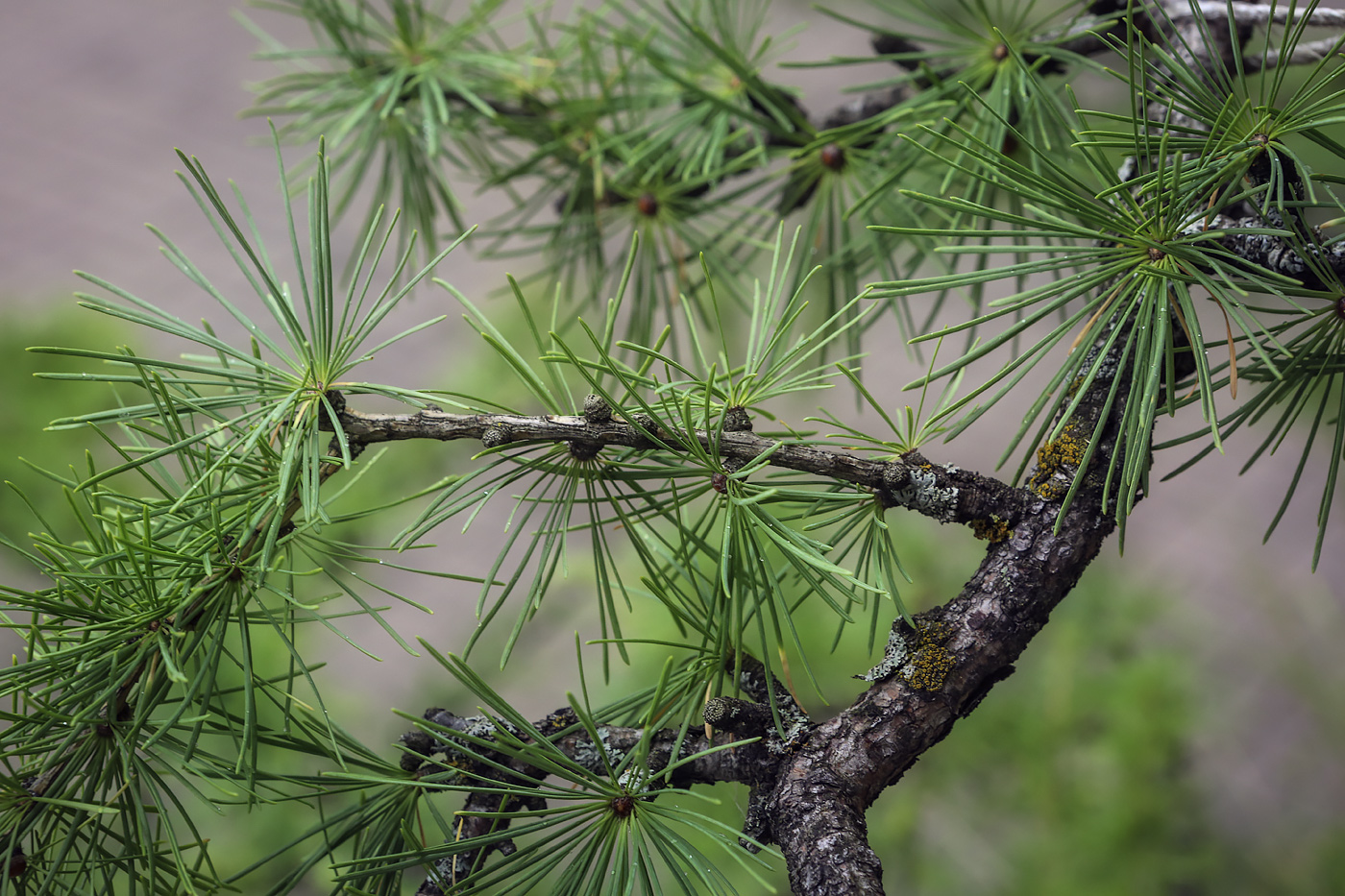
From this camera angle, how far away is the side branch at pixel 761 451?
29cm

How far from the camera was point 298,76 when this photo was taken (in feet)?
1.80

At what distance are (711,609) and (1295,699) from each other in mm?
1445

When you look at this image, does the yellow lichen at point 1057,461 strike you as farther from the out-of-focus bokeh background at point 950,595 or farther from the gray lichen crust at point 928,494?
the out-of-focus bokeh background at point 950,595

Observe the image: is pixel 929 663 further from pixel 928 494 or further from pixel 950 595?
pixel 950 595

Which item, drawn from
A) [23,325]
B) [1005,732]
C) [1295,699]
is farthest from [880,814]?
[23,325]

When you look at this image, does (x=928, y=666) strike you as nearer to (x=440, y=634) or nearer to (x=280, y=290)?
(x=280, y=290)

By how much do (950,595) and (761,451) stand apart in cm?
64

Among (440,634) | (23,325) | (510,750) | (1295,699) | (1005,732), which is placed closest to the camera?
(510,750)

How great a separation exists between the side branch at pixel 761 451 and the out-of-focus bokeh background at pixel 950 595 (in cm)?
13

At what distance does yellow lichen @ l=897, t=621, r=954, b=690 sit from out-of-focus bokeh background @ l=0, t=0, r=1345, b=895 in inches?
3.3

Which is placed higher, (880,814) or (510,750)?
(880,814)

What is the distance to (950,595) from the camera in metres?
0.87

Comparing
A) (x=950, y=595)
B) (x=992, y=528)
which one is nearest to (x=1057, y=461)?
(x=992, y=528)

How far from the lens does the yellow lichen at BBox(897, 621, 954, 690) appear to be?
0.31 meters
